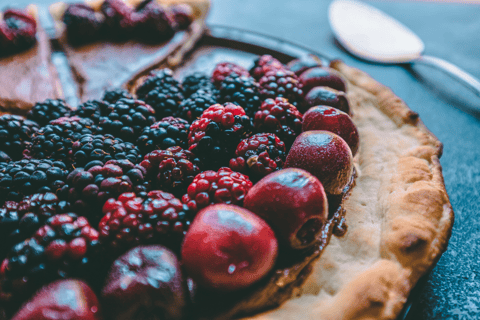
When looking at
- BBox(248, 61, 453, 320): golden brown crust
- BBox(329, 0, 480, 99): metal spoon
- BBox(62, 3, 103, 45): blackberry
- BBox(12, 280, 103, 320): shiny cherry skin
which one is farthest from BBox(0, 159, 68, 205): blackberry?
BBox(329, 0, 480, 99): metal spoon

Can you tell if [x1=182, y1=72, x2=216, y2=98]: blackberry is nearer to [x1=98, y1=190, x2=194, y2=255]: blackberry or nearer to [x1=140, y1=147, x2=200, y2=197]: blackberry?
[x1=140, y1=147, x2=200, y2=197]: blackberry

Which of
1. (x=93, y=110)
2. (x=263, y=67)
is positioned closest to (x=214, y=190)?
(x=93, y=110)

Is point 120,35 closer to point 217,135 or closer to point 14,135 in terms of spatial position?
point 14,135

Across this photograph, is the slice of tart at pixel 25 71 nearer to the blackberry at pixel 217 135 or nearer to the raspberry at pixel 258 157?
the blackberry at pixel 217 135

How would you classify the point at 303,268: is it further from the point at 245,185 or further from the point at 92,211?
the point at 92,211

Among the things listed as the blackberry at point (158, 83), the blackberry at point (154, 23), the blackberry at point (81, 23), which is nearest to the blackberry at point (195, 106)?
the blackberry at point (158, 83)

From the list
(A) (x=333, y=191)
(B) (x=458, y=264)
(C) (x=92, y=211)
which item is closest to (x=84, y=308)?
(C) (x=92, y=211)
